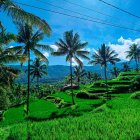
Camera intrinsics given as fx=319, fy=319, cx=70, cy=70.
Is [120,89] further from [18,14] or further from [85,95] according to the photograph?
[18,14]

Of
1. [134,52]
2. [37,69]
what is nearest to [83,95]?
[37,69]

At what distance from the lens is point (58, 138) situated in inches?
473

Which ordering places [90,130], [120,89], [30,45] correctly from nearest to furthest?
1. [90,130]
2. [30,45]
3. [120,89]

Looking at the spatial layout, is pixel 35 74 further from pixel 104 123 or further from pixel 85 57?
pixel 104 123

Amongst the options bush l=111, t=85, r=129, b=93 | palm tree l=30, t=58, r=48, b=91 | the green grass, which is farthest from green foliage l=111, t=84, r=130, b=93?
the green grass

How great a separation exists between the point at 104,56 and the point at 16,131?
37581mm

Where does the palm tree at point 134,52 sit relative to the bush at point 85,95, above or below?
above

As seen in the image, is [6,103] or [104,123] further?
[6,103]

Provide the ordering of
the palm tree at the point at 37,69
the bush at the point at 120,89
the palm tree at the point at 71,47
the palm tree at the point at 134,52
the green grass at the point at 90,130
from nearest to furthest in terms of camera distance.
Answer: the green grass at the point at 90,130, the palm tree at the point at 71,47, the bush at the point at 120,89, the palm tree at the point at 37,69, the palm tree at the point at 134,52

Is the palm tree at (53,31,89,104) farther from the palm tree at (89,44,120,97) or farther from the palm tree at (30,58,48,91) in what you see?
the palm tree at (30,58,48,91)

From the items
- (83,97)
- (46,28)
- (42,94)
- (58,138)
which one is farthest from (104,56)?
(58,138)

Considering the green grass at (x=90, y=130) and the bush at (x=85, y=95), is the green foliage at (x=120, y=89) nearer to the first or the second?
the bush at (x=85, y=95)

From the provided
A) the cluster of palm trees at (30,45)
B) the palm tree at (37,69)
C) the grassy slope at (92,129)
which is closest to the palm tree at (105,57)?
the cluster of palm trees at (30,45)

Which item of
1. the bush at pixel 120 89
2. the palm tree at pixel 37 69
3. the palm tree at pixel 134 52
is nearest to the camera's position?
the bush at pixel 120 89
